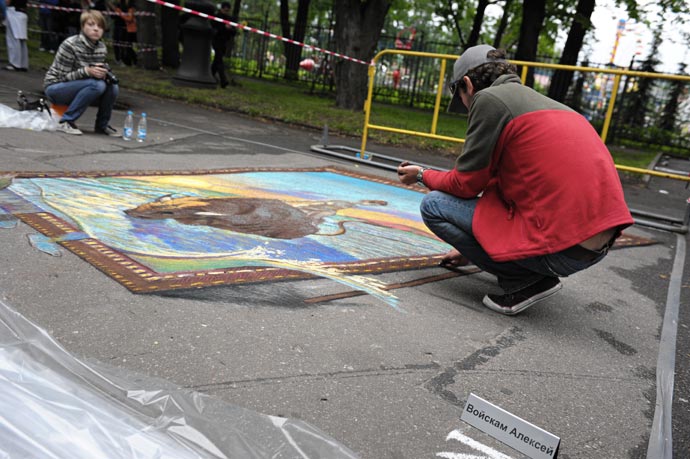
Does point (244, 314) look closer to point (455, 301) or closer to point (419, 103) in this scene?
point (455, 301)

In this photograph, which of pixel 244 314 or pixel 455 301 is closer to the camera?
pixel 244 314

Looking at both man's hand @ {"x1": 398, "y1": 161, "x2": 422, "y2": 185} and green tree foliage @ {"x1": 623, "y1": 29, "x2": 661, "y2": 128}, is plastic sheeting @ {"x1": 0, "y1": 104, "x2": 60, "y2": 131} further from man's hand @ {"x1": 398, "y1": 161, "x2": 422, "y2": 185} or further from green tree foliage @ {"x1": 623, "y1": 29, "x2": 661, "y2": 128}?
green tree foliage @ {"x1": 623, "y1": 29, "x2": 661, "y2": 128}

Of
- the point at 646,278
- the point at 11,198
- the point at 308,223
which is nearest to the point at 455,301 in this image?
the point at 308,223

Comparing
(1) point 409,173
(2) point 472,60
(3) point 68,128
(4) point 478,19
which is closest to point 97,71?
(3) point 68,128

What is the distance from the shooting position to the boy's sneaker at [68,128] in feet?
21.3

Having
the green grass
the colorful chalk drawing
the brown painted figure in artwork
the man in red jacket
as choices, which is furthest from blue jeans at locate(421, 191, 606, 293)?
the green grass

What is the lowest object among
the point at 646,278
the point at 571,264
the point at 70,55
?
the point at 646,278

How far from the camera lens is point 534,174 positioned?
280cm

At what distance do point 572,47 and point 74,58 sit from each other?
13.5 metres

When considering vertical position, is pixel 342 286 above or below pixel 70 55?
below

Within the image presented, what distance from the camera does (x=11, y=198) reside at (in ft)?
12.1

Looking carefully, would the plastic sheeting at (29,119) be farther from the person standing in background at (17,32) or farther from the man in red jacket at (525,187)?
the person standing in background at (17,32)

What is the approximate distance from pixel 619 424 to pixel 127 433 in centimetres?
164

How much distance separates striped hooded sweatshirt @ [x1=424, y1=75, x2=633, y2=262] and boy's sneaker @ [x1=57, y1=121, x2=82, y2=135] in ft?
16.2
